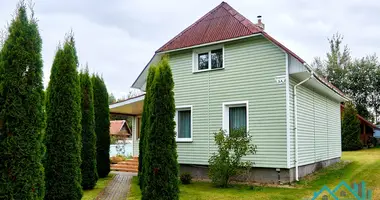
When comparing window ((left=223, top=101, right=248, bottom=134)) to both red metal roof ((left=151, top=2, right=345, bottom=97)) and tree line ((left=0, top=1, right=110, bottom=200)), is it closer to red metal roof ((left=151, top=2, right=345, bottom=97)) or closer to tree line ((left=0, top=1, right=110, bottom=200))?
red metal roof ((left=151, top=2, right=345, bottom=97))

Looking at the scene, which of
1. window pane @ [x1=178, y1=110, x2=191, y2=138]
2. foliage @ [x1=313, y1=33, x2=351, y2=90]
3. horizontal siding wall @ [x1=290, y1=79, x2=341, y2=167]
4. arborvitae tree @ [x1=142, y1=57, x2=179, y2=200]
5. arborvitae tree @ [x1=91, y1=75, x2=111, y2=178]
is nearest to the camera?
arborvitae tree @ [x1=142, y1=57, x2=179, y2=200]

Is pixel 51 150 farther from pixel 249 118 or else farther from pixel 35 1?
pixel 249 118

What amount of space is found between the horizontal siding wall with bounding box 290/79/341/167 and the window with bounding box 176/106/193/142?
12.2 ft

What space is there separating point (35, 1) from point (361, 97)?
34.4 meters

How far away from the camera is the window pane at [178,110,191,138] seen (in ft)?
39.5

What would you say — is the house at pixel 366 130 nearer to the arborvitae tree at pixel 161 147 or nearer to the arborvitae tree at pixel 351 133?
the arborvitae tree at pixel 351 133

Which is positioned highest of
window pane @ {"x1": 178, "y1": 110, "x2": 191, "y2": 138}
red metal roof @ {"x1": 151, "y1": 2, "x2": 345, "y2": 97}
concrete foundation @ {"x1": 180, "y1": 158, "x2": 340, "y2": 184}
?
red metal roof @ {"x1": 151, "y1": 2, "x2": 345, "y2": 97}

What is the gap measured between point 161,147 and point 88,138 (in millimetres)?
3979

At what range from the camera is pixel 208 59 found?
11.8 metres

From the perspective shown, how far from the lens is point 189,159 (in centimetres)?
1171

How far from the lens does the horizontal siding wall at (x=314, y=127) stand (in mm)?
10781

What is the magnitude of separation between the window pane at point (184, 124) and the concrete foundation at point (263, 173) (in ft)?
3.79

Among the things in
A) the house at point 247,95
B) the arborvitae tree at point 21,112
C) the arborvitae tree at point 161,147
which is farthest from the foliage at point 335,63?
the arborvitae tree at point 21,112

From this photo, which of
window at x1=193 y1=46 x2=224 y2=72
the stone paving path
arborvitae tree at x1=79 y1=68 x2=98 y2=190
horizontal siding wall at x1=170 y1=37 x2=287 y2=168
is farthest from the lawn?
window at x1=193 y1=46 x2=224 y2=72
